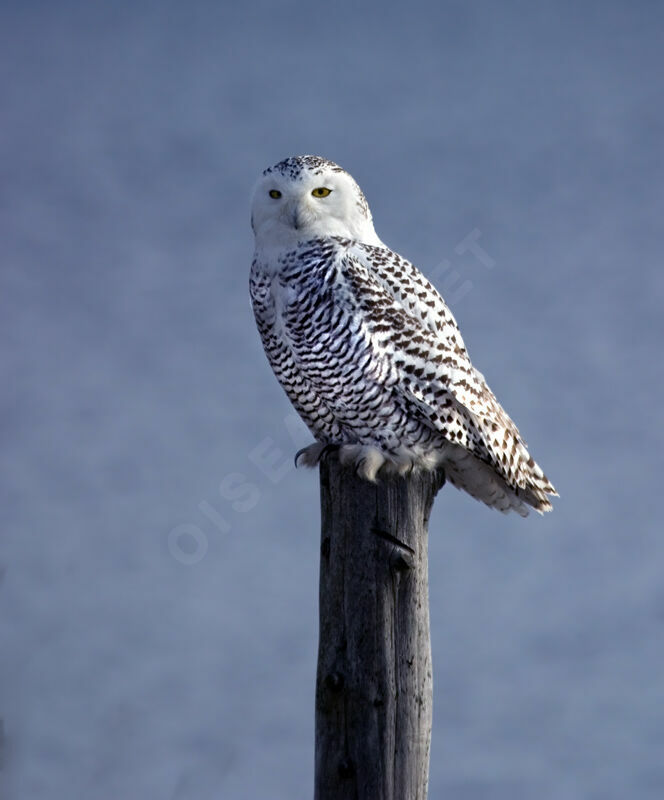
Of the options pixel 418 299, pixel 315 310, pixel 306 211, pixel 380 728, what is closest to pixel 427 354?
pixel 418 299

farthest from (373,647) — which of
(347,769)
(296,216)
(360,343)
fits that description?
(296,216)

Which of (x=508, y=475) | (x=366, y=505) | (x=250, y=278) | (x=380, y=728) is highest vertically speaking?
(x=250, y=278)

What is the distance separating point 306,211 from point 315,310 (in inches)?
12.6

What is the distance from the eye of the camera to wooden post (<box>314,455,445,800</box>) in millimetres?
2365

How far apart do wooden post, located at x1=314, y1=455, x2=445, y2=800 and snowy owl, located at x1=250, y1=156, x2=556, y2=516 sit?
0.31 meters

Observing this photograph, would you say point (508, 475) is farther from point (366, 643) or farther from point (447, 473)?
point (366, 643)

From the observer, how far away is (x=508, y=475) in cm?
303

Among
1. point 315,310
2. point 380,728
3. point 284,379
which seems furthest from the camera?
point 284,379

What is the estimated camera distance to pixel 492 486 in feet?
10.5

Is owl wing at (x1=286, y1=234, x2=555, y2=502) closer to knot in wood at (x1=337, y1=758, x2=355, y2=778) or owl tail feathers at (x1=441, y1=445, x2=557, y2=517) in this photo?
owl tail feathers at (x1=441, y1=445, x2=557, y2=517)

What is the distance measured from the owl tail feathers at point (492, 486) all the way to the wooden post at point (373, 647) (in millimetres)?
600

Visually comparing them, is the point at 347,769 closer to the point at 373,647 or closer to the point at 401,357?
the point at 373,647

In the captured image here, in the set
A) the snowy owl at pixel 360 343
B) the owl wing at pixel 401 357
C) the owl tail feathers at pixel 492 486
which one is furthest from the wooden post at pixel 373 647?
the owl tail feathers at pixel 492 486

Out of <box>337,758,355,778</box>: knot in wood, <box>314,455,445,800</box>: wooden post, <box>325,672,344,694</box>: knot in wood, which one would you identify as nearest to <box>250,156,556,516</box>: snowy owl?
<box>314,455,445,800</box>: wooden post
